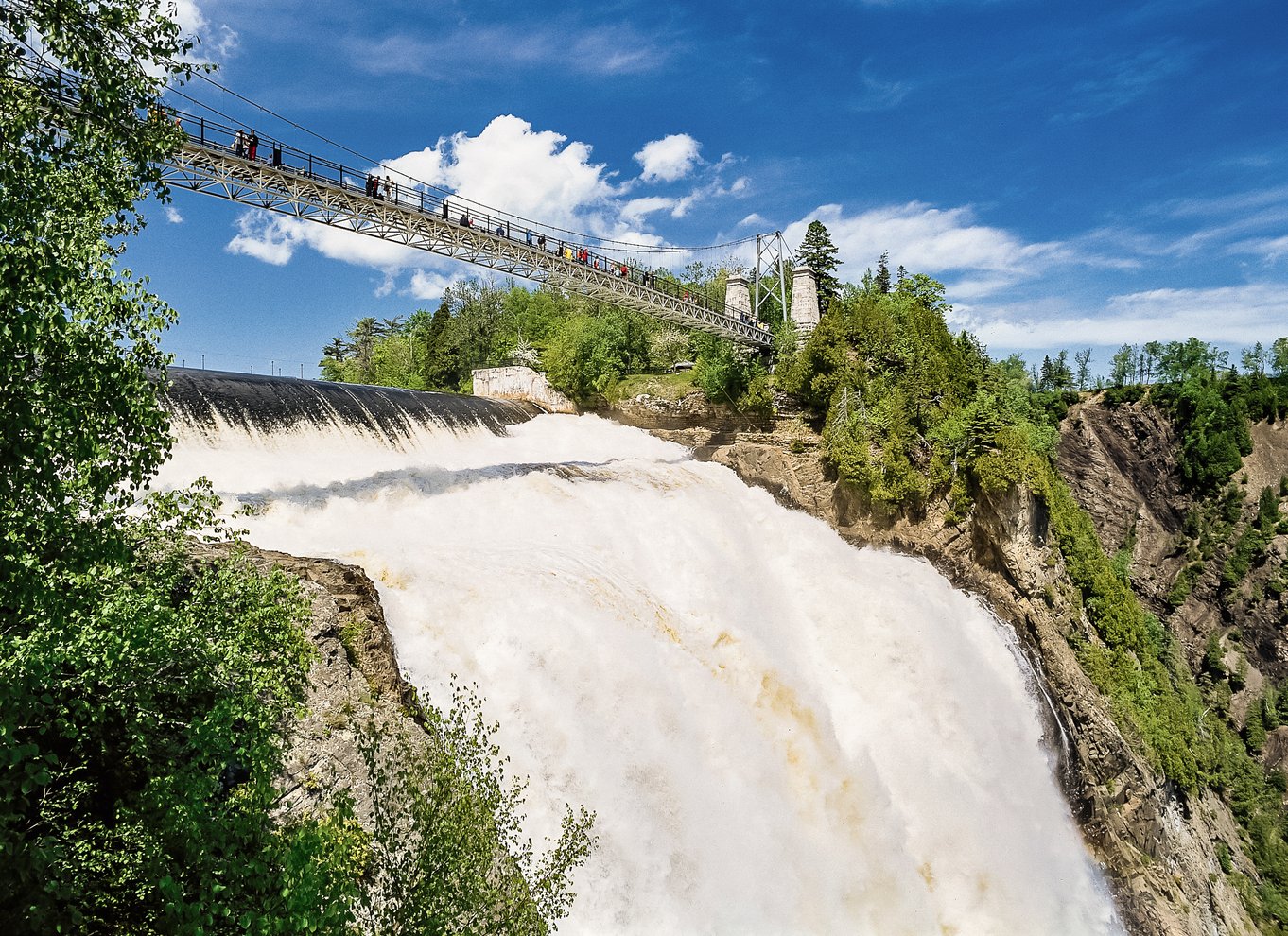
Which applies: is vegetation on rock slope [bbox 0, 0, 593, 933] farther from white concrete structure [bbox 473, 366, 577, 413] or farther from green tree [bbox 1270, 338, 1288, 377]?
green tree [bbox 1270, 338, 1288, 377]

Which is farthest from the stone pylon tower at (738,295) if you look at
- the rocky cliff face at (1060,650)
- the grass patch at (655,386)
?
the rocky cliff face at (1060,650)

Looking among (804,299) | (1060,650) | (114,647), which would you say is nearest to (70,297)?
(114,647)

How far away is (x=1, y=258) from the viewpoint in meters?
4.95

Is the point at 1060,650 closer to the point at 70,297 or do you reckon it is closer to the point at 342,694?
the point at 342,694

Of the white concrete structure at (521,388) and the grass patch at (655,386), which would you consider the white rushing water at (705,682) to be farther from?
the white concrete structure at (521,388)

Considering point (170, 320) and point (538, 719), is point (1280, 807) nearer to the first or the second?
point (538, 719)

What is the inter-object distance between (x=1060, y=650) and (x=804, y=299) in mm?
19424

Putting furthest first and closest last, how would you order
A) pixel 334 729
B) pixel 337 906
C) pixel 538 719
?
pixel 538 719, pixel 334 729, pixel 337 906

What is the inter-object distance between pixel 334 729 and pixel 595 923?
4684 millimetres

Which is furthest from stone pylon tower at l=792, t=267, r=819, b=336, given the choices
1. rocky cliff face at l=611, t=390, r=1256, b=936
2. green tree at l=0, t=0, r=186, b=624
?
green tree at l=0, t=0, r=186, b=624

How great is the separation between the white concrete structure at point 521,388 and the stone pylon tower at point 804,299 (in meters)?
11.7

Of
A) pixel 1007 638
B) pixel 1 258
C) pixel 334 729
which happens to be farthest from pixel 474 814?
pixel 1007 638

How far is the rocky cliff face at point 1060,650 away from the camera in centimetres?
2216

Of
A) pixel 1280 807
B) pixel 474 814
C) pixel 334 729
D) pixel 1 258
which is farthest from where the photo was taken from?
pixel 1280 807
